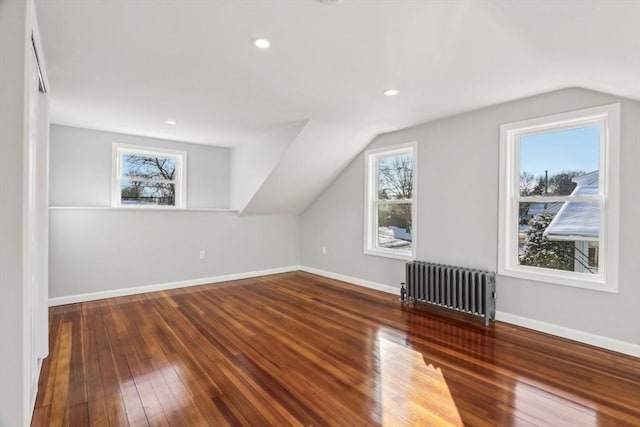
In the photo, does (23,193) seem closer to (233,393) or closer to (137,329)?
(233,393)

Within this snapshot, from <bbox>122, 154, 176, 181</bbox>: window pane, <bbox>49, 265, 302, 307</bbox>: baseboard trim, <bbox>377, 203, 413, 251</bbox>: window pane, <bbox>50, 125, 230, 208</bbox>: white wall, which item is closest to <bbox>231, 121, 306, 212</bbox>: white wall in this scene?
<bbox>50, 125, 230, 208</bbox>: white wall

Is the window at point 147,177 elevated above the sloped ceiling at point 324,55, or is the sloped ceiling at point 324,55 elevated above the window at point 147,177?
the sloped ceiling at point 324,55

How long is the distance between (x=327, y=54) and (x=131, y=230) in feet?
12.3

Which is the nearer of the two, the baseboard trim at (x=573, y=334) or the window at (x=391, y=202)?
the baseboard trim at (x=573, y=334)

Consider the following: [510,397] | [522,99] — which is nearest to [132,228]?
[510,397]

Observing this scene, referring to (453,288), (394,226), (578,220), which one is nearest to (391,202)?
(394,226)

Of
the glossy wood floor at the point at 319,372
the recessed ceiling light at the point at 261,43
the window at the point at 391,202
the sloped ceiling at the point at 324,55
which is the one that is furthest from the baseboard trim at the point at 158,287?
the recessed ceiling light at the point at 261,43

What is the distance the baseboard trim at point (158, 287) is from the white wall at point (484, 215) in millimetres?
1522

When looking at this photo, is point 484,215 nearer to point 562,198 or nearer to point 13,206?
point 562,198

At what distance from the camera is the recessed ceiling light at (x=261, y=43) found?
2.14 meters

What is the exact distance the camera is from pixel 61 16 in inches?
74.3

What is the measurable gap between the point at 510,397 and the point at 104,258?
15.6 ft

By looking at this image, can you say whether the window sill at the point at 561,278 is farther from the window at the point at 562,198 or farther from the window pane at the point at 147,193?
the window pane at the point at 147,193

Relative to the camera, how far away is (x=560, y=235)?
10.4ft
